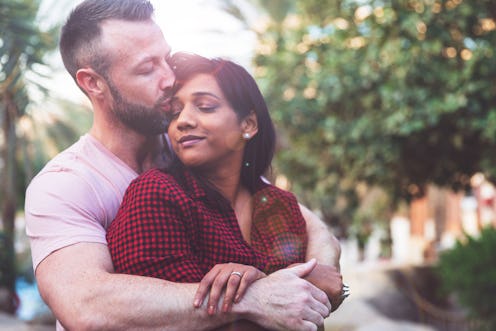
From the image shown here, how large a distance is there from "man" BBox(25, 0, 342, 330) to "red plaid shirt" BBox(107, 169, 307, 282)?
0.14ft

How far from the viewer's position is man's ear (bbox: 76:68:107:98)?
1.79 metres

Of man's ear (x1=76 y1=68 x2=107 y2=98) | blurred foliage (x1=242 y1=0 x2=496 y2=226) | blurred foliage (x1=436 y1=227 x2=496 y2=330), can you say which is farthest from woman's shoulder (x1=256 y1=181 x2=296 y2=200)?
blurred foliage (x1=436 y1=227 x2=496 y2=330)

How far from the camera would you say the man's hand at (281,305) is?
1496 mm

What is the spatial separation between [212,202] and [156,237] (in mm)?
199

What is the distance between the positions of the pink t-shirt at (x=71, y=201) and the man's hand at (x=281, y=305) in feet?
1.28

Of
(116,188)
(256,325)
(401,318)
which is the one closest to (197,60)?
(116,188)

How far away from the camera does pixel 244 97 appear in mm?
1711

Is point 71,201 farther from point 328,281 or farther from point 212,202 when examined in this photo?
point 328,281

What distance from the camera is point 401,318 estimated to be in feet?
37.4

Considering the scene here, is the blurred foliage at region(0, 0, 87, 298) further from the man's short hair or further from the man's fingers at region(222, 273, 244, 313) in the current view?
the man's fingers at region(222, 273, 244, 313)

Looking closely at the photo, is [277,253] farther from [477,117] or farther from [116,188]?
[477,117]

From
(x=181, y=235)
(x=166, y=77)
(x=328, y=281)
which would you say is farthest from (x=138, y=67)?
(x=328, y=281)

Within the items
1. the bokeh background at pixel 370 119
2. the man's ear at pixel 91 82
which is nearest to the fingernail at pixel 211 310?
the man's ear at pixel 91 82

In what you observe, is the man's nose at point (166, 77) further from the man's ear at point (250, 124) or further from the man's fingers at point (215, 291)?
the man's fingers at point (215, 291)
